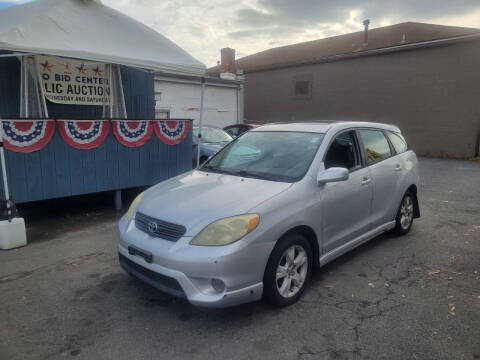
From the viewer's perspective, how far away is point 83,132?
19.1ft

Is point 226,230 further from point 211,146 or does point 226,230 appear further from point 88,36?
point 211,146

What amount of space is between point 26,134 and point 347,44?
19.0 m

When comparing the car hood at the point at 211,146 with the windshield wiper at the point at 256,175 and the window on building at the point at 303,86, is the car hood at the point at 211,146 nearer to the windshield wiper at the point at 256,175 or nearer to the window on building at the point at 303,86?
the windshield wiper at the point at 256,175

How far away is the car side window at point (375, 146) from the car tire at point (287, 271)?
62.9 inches

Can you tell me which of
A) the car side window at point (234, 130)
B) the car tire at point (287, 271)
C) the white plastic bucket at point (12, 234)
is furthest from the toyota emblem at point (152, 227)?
the car side window at point (234, 130)

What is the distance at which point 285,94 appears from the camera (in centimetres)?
2128

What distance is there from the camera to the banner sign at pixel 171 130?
6938mm

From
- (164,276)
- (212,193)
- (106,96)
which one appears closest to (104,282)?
(164,276)

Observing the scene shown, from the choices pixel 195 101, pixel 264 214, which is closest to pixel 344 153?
pixel 264 214

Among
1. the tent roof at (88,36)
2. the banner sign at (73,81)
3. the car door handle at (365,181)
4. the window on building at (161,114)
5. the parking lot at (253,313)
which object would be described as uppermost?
the tent roof at (88,36)

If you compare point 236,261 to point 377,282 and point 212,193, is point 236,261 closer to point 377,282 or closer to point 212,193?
point 212,193

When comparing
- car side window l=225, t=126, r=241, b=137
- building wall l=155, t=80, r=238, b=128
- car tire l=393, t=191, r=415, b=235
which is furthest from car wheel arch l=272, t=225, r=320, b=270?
building wall l=155, t=80, r=238, b=128

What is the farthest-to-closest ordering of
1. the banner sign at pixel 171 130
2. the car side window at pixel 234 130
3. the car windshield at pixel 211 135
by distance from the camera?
1. the car side window at pixel 234 130
2. the car windshield at pixel 211 135
3. the banner sign at pixel 171 130

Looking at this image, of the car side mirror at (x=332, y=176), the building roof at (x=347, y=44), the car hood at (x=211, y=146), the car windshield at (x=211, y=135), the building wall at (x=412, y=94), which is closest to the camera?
the car side mirror at (x=332, y=176)
